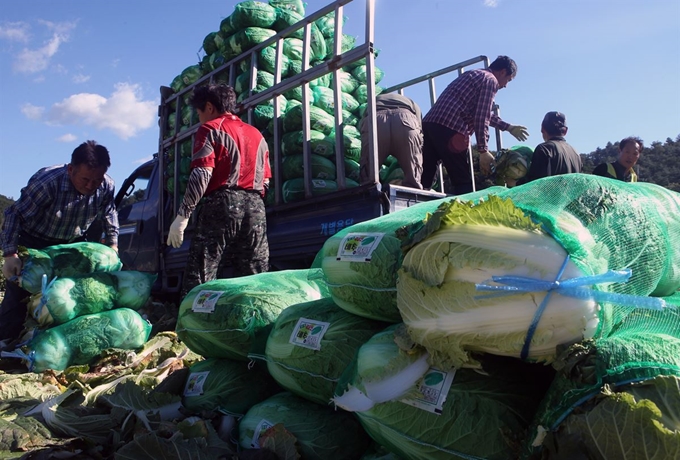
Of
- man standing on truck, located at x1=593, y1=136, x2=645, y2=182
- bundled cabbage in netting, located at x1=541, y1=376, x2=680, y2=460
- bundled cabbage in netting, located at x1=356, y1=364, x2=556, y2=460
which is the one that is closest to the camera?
bundled cabbage in netting, located at x1=541, y1=376, x2=680, y2=460

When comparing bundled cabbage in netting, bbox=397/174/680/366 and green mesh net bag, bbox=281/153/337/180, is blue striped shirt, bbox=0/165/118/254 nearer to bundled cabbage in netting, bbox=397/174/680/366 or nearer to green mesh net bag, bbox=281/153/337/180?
green mesh net bag, bbox=281/153/337/180

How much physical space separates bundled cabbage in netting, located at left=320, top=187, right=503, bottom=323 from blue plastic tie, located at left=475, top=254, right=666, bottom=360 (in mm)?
561

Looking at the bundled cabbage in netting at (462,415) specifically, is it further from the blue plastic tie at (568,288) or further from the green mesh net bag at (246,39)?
the green mesh net bag at (246,39)

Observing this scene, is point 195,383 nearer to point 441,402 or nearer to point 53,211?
point 441,402

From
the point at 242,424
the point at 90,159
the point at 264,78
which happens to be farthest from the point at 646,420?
the point at 264,78

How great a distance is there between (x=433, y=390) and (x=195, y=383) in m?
1.54

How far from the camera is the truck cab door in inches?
272

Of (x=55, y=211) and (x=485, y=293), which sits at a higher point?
(x=55, y=211)

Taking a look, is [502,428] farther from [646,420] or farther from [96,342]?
[96,342]

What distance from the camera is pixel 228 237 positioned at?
4246 mm

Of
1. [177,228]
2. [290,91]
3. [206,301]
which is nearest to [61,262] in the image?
[177,228]

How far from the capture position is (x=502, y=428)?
144 centimetres

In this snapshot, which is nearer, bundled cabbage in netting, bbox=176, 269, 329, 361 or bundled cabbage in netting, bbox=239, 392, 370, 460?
bundled cabbage in netting, bbox=239, 392, 370, 460

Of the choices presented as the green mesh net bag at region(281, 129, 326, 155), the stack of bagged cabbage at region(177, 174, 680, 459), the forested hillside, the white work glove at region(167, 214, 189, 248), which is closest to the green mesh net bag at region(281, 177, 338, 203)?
the green mesh net bag at region(281, 129, 326, 155)
